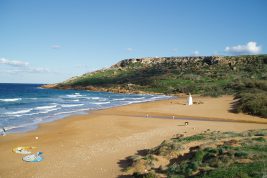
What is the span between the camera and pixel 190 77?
85688 millimetres

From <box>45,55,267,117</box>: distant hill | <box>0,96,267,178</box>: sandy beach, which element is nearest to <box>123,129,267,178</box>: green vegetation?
<box>0,96,267,178</box>: sandy beach

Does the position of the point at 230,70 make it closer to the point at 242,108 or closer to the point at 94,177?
the point at 242,108

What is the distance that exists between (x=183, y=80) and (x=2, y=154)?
72.5 meters

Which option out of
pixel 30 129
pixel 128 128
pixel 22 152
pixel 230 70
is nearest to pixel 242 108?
pixel 128 128

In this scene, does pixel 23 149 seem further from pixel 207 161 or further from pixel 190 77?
pixel 190 77

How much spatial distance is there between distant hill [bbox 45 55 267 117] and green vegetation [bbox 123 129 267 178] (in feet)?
139

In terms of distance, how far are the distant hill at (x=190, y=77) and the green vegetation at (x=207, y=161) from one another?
42319 mm

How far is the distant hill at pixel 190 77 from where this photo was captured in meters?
70.8

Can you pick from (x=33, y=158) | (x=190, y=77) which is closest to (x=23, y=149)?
(x=33, y=158)

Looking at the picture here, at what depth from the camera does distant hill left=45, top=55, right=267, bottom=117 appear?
232 feet

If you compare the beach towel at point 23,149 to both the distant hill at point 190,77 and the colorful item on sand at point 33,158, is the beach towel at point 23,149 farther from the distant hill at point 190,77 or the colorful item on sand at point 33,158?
the distant hill at point 190,77

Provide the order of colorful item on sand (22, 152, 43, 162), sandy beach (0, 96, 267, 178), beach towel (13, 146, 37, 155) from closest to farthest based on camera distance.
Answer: sandy beach (0, 96, 267, 178) → colorful item on sand (22, 152, 43, 162) → beach towel (13, 146, 37, 155)

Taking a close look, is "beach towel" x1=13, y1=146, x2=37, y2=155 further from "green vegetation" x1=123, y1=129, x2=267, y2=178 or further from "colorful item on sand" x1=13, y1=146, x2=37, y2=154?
"green vegetation" x1=123, y1=129, x2=267, y2=178

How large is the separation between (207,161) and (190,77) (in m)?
76.3
